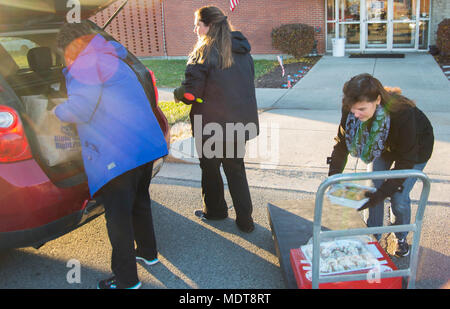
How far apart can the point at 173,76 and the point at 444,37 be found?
26.1ft

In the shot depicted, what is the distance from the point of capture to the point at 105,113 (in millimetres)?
2658

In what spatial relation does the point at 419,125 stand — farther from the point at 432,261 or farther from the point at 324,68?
the point at 324,68

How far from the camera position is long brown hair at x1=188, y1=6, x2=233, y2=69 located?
329 cm

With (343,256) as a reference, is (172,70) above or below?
above

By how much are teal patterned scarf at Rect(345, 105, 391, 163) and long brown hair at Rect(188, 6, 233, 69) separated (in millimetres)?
984

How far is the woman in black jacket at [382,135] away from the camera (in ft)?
9.07

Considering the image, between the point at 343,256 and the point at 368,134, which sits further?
the point at 368,134

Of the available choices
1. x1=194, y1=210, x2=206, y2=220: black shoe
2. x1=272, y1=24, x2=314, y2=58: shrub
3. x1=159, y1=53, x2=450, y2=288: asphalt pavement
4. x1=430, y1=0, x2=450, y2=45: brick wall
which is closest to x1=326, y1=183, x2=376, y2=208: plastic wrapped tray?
x1=159, y1=53, x2=450, y2=288: asphalt pavement

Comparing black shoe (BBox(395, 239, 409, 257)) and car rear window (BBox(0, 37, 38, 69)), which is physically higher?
car rear window (BBox(0, 37, 38, 69))

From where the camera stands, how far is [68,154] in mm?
3105

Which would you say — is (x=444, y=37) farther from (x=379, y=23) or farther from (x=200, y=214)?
(x=200, y=214)

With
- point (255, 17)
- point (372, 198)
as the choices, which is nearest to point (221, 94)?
point (372, 198)

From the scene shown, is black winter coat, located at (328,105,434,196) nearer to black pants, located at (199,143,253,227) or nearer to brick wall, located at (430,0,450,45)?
black pants, located at (199,143,253,227)

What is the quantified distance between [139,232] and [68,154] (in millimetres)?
748
